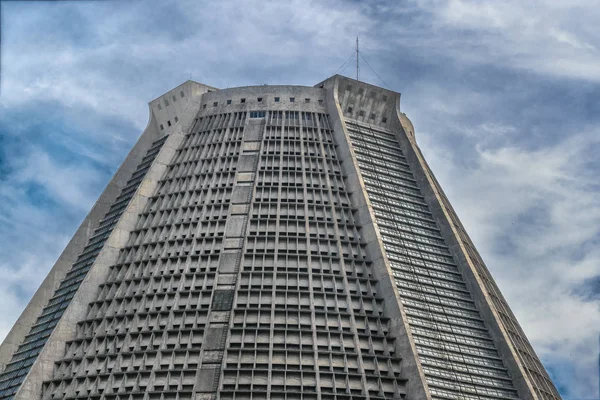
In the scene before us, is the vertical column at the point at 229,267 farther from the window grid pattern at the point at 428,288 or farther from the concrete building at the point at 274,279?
the window grid pattern at the point at 428,288

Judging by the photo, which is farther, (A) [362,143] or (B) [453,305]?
(A) [362,143]

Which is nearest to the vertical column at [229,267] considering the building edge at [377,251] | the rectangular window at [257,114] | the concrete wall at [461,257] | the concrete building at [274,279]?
the concrete building at [274,279]

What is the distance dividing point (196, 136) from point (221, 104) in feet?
17.5

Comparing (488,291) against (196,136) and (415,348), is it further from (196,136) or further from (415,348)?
(196,136)

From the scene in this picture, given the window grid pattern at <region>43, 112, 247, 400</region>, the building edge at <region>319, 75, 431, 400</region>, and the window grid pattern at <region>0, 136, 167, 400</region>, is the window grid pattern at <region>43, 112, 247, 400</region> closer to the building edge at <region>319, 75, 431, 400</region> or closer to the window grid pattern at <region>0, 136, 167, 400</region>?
the window grid pattern at <region>0, 136, 167, 400</region>

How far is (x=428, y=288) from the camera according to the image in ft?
A: 191

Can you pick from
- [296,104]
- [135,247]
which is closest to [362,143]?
[296,104]

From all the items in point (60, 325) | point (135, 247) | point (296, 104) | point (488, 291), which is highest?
point (296, 104)

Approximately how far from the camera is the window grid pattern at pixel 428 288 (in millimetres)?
51625

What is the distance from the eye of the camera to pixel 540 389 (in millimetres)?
53500

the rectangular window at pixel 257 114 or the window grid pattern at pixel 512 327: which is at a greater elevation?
the rectangular window at pixel 257 114

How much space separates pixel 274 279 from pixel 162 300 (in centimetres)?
905

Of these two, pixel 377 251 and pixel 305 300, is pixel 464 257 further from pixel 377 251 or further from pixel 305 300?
pixel 305 300

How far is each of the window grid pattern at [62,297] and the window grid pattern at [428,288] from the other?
23.2m
